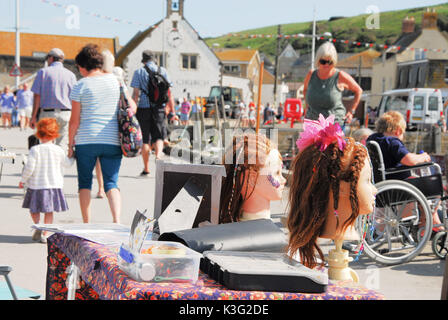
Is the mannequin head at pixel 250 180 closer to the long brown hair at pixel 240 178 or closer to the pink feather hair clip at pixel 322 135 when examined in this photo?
the long brown hair at pixel 240 178

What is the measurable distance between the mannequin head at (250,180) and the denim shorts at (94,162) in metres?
2.84

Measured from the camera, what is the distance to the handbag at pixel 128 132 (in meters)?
5.99

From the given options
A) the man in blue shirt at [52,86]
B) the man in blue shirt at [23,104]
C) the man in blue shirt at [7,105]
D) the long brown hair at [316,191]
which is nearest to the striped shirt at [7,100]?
the man in blue shirt at [7,105]

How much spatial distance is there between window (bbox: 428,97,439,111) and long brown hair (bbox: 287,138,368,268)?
32458mm

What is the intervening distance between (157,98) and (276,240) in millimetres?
8404

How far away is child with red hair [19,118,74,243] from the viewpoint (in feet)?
20.6

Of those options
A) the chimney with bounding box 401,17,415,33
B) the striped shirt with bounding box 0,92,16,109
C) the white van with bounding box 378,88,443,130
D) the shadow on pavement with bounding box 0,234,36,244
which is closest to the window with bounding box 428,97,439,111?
the white van with bounding box 378,88,443,130

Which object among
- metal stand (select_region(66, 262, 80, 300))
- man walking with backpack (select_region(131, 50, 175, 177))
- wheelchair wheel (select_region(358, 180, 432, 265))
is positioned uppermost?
man walking with backpack (select_region(131, 50, 175, 177))

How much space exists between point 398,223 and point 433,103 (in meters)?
29.2

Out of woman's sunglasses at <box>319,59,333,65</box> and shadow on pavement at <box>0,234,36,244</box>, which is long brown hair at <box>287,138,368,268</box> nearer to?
shadow on pavement at <box>0,234,36,244</box>

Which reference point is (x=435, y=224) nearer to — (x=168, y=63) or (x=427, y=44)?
(x=168, y=63)

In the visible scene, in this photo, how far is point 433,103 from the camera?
33562 millimetres

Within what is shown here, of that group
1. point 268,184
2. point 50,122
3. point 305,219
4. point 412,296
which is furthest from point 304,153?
point 50,122
